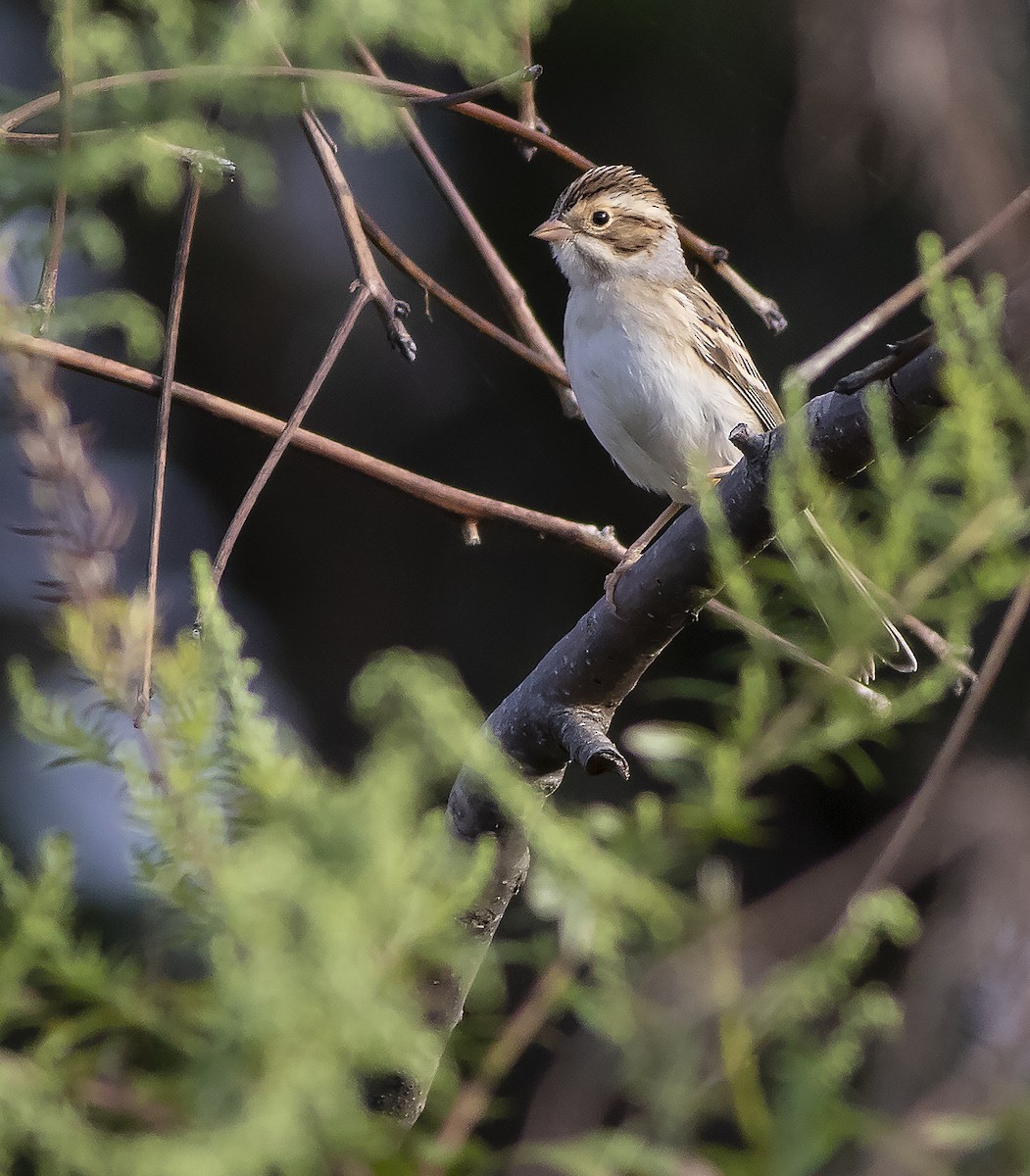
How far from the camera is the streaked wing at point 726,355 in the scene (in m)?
4.28

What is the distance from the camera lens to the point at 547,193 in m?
5.74

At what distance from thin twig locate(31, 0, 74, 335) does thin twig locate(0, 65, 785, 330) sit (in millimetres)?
63

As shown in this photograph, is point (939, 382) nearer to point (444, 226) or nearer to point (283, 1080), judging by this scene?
point (283, 1080)

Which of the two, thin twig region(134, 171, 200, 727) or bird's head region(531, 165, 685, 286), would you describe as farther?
bird's head region(531, 165, 685, 286)

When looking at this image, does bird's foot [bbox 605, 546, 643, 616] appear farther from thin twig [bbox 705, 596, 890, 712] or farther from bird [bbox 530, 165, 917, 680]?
thin twig [bbox 705, 596, 890, 712]

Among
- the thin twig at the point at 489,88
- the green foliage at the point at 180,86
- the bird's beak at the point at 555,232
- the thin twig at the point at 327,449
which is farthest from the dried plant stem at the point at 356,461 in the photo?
the bird's beak at the point at 555,232

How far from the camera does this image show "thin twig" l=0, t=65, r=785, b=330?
4.52 feet

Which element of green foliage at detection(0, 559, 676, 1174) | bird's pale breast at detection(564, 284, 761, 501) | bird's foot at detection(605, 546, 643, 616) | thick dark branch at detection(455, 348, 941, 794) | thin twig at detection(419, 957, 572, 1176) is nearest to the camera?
green foliage at detection(0, 559, 676, 1174)

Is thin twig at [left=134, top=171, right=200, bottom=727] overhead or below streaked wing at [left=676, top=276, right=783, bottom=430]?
below

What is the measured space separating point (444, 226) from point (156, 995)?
5.25m

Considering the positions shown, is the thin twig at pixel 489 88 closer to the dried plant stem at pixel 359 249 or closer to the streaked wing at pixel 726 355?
the dried plant stem at pixel 359 249

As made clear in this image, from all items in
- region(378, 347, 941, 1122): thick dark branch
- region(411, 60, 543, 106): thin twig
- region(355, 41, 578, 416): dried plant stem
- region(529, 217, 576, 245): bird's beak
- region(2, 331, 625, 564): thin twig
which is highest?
region(529, 217, 576, 245): bird's beak

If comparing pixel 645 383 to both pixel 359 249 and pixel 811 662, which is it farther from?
pixel 811 662

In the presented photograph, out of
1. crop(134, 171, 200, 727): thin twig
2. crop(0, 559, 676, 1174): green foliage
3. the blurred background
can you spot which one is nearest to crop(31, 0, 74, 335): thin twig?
crop(134, 171, 200, 727): thin twig
